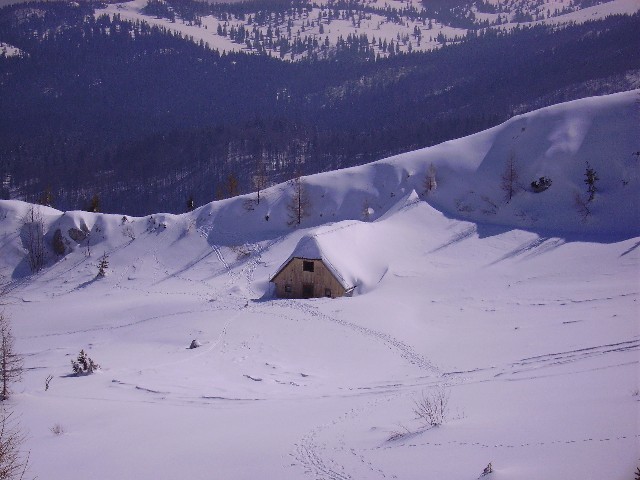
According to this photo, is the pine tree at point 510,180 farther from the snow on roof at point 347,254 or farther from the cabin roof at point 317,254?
the cabin roof at point 317,254

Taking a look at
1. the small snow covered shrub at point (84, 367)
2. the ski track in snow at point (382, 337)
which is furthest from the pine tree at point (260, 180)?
the small snow covered shrub at point (84, 367)

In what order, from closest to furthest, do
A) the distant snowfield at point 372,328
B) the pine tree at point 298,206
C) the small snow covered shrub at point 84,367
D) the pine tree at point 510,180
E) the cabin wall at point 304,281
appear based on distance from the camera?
1. the distant snowfield at point 372,328
2. the small snow covered shrub at point 84,367
3. the cabin wall at point 304,281
4. the pine tree at point 510,180
5. the pine tree at point 298,206

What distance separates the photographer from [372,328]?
106 ft

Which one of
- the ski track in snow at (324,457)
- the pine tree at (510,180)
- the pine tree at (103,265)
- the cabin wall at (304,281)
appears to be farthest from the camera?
the pine tree at (103,265)

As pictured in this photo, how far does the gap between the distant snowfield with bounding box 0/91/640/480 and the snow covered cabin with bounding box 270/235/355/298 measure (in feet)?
4.17

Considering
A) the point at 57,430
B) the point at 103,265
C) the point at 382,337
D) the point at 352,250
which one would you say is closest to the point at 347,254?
the point at 352,250

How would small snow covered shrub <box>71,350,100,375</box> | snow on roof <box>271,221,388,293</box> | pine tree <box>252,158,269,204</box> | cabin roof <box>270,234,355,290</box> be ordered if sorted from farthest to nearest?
pine tree <box>252,158,269,204</box>
snow on roof <box>271,221,388,293</box>
cabin roof <box>270,234,355,290</box>
small snow covered shrub <box>71,350,100,375</box>

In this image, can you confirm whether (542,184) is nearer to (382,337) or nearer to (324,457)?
(382,337)

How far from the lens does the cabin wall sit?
1624 inches

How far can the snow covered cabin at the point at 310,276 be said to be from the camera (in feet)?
135

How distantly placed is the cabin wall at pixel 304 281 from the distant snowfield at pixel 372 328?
5.58 feet

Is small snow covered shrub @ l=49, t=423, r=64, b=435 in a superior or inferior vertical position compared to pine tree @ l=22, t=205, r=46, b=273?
superior

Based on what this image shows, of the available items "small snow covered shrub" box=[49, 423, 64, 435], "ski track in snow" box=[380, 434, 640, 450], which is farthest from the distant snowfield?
"small snow covered shrub" box=[49, 423, 64, 435]

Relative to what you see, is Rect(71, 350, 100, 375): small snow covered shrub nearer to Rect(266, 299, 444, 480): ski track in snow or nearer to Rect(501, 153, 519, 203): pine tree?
Rect(266, 299, 444, 480): ski track in snow
